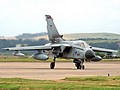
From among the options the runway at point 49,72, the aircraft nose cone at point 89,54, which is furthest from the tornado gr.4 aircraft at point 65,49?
the runway at point 49,72

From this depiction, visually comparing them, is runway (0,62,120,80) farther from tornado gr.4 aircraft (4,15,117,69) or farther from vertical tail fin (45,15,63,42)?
vertical tail fin (45,15,63,42)

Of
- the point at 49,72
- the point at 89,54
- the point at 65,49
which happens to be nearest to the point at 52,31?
the point at 65,49

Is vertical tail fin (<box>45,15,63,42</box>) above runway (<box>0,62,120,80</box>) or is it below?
above

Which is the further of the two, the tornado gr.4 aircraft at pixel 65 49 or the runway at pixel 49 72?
the tornado gr.4 aircraft at pixel 65 49

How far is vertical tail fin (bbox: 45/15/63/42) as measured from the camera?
173 ft

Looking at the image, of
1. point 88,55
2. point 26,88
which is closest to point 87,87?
point 26,88

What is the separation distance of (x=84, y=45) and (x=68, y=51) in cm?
236

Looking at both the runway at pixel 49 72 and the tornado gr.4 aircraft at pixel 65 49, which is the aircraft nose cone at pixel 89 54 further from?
the runway at pixel 49 72

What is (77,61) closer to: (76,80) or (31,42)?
(76,80)

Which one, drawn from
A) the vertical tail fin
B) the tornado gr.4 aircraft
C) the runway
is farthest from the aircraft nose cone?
the vertical tail fin

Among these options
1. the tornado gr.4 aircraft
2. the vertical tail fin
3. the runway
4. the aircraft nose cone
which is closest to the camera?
the runway

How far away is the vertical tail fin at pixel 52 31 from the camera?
5288 cm

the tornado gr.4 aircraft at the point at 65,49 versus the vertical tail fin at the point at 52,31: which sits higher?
the vertical tail fin at the point at 52,31

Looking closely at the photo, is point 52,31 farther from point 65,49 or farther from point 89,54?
point 89,54
